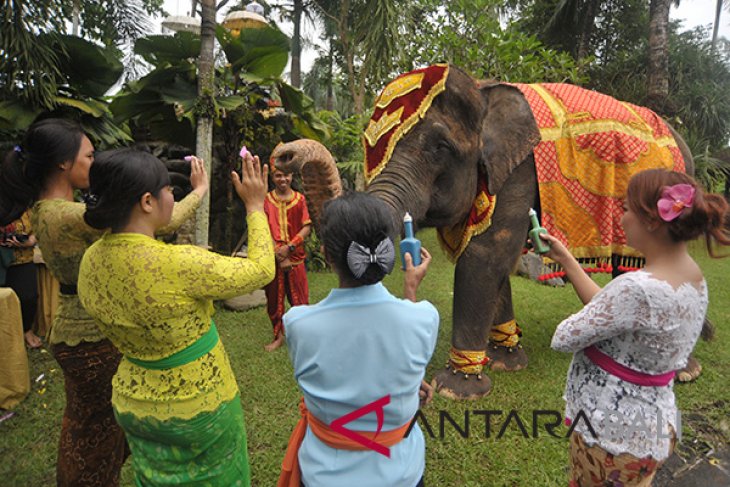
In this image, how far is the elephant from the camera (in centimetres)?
292

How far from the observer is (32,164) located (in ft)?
6.23

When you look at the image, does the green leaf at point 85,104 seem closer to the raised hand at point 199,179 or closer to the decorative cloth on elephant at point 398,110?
the decorative cloth on elephant at point 398,110

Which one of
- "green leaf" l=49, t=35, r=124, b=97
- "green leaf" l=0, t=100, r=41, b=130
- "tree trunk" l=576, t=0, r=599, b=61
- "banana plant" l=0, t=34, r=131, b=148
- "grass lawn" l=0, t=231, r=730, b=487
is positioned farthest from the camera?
"tree trunk" l=576, t=0, r=599, b=61

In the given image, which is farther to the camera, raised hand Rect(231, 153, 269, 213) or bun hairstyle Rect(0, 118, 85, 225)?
bun hairstyle Rect(0, 118, 85, 225)

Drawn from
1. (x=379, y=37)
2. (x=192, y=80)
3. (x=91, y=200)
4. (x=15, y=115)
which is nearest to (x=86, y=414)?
(x=91, y=200)

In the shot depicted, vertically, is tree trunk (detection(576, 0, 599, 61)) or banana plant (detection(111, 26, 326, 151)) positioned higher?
tree trunk (detection(576, 0, 599, 61))

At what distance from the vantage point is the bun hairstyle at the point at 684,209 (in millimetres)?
1443

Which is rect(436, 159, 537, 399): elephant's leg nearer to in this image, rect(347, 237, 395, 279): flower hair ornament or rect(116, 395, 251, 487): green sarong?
rect(116, 395, 251, 487): green sarong

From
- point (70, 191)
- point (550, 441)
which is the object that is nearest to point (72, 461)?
point (70, 191)

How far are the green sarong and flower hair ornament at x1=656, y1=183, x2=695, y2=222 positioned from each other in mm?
1607

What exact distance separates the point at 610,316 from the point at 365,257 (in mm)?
876

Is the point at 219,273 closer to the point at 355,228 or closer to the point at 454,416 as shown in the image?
the point at 355,228

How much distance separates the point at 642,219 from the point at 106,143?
18.3 feet

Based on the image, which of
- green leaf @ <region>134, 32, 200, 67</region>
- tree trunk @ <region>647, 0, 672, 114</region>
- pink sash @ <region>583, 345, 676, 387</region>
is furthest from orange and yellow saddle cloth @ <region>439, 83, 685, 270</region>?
tree trunk @ <region>647, 0, 672, 114</region>
